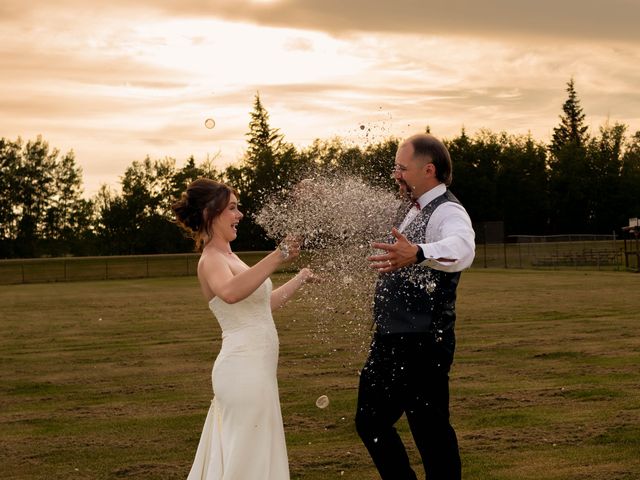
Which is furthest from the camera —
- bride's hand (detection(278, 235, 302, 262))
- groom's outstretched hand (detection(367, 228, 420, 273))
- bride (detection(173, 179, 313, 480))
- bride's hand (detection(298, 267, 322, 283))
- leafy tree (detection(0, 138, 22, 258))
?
leafy tree (detection(0, 138, 22, 258))

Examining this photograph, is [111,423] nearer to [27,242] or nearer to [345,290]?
[345,290]

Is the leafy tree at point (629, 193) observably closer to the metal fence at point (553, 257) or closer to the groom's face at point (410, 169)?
the metal fence at point (553, 257)

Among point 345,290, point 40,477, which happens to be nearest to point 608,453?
point 345,290

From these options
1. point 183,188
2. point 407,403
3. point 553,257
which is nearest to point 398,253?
point 407,403

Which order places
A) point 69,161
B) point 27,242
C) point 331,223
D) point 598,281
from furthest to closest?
point 69,161 < point 27,242 < point 598,281 < point 331,223

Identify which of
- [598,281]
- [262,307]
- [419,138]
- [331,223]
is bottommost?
[598,281]

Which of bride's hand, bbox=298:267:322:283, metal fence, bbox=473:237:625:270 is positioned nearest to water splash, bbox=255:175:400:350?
bride's hand, bbox=298:267:322:283

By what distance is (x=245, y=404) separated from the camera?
6094mm

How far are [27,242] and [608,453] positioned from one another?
86861 millimetres

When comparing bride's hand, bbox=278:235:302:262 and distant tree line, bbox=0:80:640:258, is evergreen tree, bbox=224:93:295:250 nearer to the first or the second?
distant tree line, bbox=0:80:640:258

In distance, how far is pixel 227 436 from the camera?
20.2 feet

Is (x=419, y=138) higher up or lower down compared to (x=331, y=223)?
higher up

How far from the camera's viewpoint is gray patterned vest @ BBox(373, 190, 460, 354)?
5.93 metres

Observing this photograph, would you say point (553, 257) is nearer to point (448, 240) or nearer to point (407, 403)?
point (407, 403)
